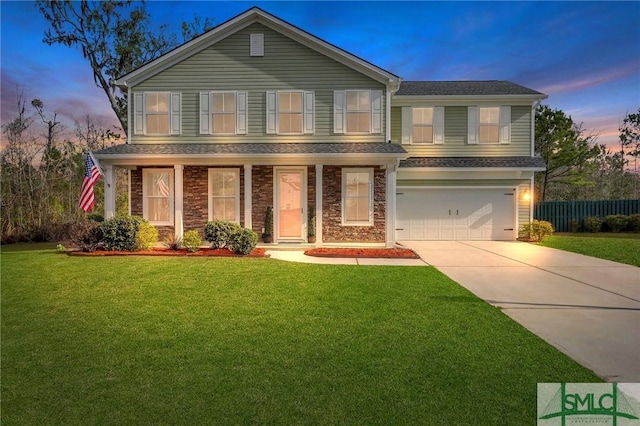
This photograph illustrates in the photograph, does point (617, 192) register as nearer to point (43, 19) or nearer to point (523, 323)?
point (523, 323)

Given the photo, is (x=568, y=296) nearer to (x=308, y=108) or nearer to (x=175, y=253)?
(x=308, y=108)

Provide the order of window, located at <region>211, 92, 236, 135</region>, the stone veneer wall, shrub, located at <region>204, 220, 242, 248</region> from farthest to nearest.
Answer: window, located at <region>211, 92, 236, 135</region>
the stone veneer wall
shrub, located at <region>204, 220, 242, 248</region>

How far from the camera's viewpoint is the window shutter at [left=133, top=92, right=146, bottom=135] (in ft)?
41.5

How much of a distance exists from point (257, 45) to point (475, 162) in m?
9.80

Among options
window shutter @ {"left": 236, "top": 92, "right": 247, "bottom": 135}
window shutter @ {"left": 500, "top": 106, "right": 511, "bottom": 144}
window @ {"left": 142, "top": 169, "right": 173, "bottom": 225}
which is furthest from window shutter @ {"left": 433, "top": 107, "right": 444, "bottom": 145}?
window @ {"left": 142, "top": 169, "right": 173, "bottom": 225}

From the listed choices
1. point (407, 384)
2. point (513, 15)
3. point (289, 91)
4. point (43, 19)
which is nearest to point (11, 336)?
point (407, 384)

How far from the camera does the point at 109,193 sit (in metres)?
11.8

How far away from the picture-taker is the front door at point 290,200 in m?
12.4

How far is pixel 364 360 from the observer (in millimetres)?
3537

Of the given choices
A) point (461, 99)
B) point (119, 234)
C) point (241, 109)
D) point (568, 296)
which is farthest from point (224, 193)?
point (461, 99)

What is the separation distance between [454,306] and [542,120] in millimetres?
21165

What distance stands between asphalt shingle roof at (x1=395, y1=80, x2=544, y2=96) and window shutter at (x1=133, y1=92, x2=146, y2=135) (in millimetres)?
10270

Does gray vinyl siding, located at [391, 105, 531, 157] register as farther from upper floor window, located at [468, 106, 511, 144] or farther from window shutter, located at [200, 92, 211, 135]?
window shutter, located at [200, 92, 211, 135]

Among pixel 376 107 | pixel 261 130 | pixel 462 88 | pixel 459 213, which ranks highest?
pixel 462 88
